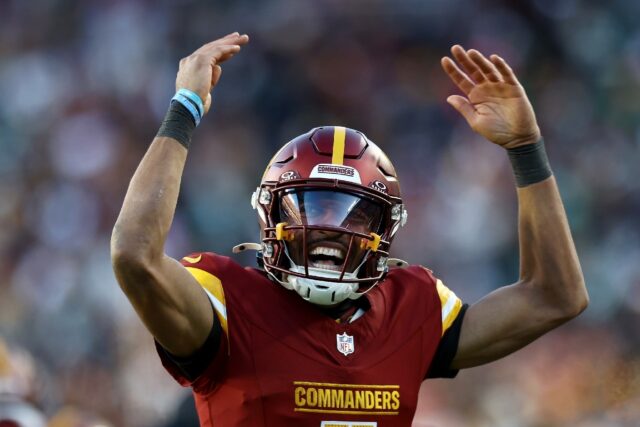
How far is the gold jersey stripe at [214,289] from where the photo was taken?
2.44m

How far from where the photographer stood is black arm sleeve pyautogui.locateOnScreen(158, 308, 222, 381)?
236cm

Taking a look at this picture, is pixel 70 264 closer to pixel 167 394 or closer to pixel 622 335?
pixel 167 394

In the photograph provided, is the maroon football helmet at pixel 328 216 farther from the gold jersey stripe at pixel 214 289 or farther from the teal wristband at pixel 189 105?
the teal wristband at pixel 189 105

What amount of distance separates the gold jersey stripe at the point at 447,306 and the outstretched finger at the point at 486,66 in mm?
598

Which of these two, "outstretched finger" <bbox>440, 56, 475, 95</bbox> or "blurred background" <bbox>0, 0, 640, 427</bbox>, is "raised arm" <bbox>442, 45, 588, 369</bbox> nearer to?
"outstretched finger" <bbox>440, 56, 475, 95</bbox>

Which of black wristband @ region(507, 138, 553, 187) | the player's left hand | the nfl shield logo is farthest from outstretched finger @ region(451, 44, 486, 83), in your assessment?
the nfl shield logo

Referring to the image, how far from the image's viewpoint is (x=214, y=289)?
2.46 m

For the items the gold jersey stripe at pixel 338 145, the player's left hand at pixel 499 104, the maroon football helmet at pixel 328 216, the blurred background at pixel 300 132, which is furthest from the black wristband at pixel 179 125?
the blurred background at pixel 300 132

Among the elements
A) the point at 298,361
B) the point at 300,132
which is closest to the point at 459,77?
the point at 298,361

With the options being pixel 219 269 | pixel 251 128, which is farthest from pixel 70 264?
pixel 219 269

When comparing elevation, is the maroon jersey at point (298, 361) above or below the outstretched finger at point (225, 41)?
below

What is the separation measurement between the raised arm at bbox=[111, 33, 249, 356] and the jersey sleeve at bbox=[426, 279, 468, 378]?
2.15 feet

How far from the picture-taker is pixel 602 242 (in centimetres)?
624

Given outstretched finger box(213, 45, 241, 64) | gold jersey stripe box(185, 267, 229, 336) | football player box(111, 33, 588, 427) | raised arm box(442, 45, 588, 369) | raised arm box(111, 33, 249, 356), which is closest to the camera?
raised arm box(111, 33, 249, 356)
